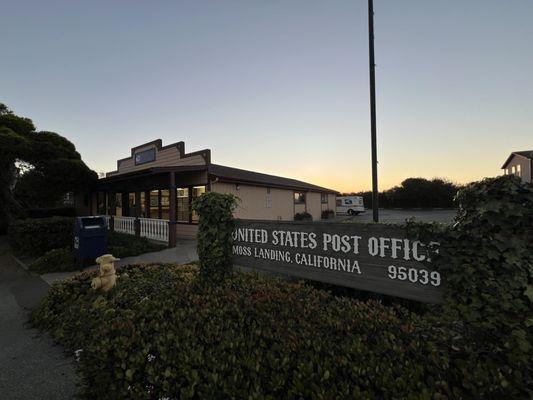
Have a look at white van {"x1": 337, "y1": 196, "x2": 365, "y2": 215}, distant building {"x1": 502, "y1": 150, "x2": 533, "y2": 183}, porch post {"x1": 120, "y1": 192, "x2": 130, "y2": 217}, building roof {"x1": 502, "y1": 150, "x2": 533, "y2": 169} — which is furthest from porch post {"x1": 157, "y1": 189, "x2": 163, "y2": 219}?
building roof {"x1": 502, "y1": 150, "x2": 533, "y2": 169}

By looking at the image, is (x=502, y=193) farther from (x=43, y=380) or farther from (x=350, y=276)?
(x=43, y=380)

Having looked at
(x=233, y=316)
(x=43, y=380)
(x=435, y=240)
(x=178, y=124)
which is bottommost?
(x=43, y=380)

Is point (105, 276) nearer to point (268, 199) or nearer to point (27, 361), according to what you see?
point (27, 361)

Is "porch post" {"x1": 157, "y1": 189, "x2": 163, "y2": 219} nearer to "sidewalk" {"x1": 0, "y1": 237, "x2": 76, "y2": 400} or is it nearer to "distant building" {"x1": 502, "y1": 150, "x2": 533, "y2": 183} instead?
"sidewalk" {"x1": 0, "y1": 237, "x2": 76, "y2": 400}

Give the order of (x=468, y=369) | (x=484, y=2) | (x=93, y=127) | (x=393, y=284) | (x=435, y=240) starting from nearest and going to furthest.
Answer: (x=468, y=369) → (x=435, y=240) → (x=393, y=284) → (x=484, y=2) → (x=93, y=127)

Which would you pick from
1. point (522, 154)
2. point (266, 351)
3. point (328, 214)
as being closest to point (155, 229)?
point (266, 351)

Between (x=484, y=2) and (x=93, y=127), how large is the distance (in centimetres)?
1576

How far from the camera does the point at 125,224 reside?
15.0m

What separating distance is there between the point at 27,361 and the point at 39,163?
49.4 ft

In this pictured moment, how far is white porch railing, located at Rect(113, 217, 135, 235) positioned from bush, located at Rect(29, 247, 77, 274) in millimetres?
5140

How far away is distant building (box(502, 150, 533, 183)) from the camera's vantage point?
3625 centimetres

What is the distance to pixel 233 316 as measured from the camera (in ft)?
10.3

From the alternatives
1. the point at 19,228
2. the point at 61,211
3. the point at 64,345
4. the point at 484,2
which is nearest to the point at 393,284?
the point at 64,345

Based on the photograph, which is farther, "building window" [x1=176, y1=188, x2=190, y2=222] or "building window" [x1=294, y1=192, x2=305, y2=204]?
"building window" [x1=294, y1=192, x2=305, y2=204]
